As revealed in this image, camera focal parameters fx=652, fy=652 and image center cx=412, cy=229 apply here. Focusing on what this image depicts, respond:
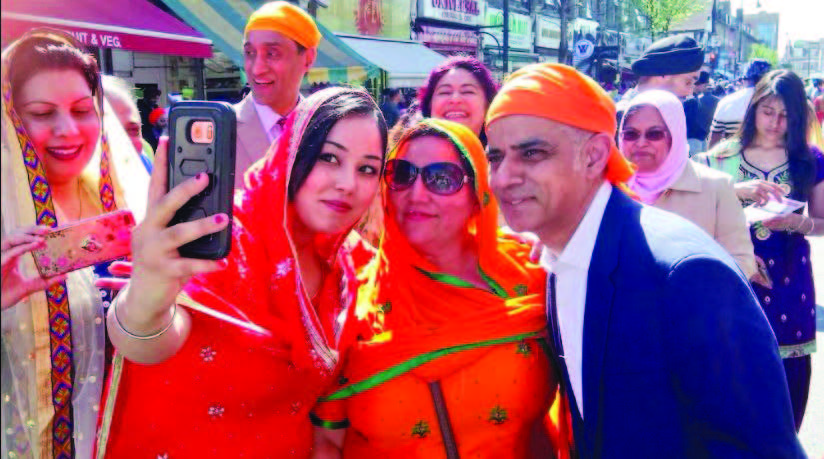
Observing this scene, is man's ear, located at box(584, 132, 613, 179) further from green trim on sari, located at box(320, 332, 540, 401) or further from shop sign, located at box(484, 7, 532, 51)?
shop sign, located at box(484, 7, 532, 51)

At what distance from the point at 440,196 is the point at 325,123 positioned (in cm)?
45

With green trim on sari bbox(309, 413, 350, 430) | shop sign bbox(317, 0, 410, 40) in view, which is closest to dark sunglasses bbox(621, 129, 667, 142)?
green trim on sari bbox(309, 413, 350, 430)

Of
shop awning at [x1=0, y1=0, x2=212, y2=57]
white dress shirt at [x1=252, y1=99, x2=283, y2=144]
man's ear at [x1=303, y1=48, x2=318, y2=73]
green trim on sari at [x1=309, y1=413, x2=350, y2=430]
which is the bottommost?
green trim on sari at [x1=309, y1=413, x2=350, y2=430]

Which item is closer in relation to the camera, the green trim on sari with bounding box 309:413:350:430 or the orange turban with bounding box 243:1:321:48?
the green trim on sari with bounding box 309:413:350:430

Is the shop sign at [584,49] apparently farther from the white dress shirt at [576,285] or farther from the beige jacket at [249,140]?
the white dress shirt at [576,285]

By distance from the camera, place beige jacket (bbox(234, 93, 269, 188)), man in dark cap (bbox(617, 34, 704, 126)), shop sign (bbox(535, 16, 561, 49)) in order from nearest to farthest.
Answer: beige jacket (bbox(234, 93, 269, 188)) < man in dark cap (bbox(617, 34, 704, 126)) < shop sign (bbox(535, 16, 561, 49))

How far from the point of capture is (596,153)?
5.44ft

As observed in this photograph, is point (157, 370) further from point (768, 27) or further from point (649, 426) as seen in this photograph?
point (768, 27)

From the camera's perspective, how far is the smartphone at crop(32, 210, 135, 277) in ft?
3.49

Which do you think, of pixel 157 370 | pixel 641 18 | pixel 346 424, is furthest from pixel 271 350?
pixel 641 18

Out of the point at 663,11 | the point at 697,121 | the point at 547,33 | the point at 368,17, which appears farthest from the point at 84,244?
the point at 663,11

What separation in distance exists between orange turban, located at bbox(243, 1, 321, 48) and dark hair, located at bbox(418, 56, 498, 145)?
67 centimetres

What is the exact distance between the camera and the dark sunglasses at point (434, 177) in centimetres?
202

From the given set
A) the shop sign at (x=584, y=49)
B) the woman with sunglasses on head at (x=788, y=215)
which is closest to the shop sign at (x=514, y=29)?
the shop sign at (x=584, y=49)
